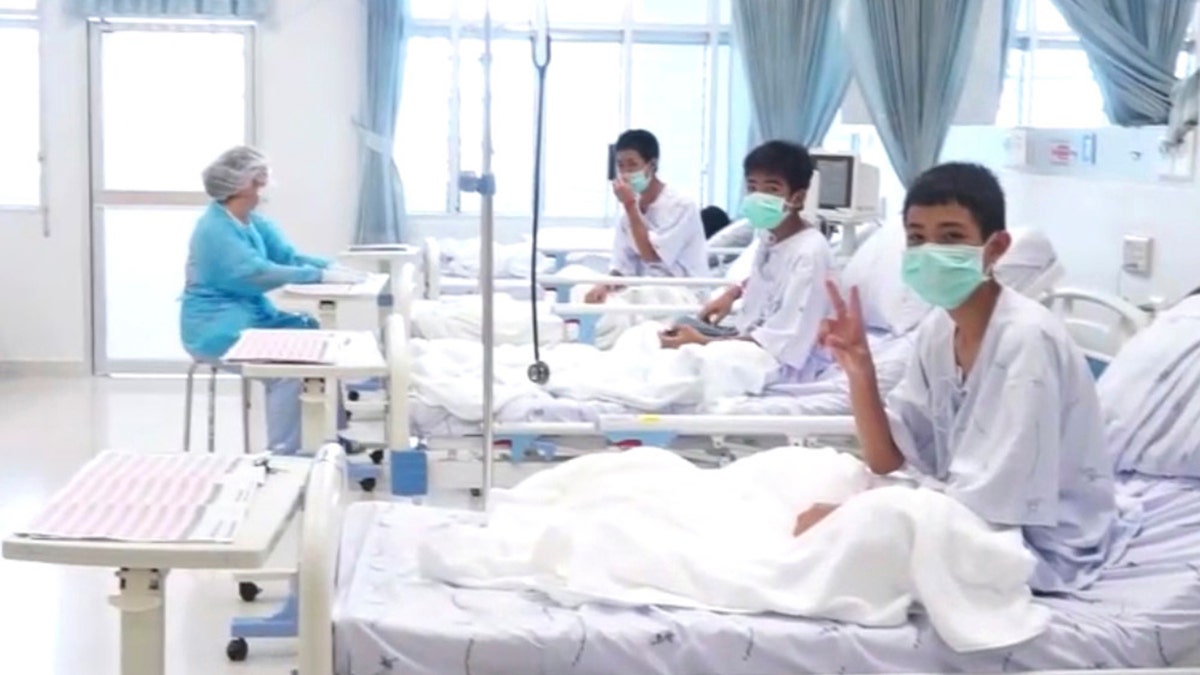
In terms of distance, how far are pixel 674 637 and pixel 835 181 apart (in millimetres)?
3104

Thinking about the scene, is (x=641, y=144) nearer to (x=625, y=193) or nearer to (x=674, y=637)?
(x=625, y=193)

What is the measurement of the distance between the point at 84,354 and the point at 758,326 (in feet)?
14.7

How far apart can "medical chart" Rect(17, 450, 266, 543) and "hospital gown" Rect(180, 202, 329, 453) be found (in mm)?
2379

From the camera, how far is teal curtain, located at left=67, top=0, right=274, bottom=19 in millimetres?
7035

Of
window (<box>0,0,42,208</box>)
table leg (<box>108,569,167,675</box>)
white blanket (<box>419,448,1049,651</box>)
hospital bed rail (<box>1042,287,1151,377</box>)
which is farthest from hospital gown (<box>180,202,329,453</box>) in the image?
window (<box>0,0,42,208</box>)

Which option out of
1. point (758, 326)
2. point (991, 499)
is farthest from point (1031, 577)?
point (758, 326)

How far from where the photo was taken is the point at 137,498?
73.6 inches

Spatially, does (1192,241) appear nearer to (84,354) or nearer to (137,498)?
(137,498)

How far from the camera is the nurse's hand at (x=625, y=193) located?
5.36m

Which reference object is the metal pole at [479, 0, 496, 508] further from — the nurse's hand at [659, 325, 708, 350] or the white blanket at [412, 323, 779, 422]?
the nurse's hand at [659, 325, 708, 350]

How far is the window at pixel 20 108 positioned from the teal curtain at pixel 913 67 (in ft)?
13.9

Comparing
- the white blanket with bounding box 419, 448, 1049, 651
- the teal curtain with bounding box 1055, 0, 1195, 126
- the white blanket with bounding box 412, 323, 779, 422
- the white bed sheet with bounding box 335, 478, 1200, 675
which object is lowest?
the white bed sheet with bounding box 335, 478, 1200, 675

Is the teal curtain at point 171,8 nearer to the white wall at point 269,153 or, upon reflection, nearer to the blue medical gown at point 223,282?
the white wall at point 269,153

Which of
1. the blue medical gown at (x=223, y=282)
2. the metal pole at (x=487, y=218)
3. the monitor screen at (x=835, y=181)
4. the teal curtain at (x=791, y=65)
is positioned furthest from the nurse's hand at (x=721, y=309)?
the teal curtain at (x=791, y=65)
